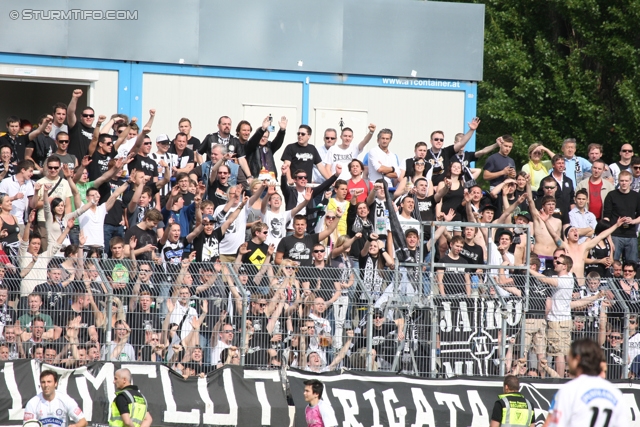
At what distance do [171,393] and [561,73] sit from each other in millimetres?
19907

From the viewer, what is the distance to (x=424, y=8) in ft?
72.3

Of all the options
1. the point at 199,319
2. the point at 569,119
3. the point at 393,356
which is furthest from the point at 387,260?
the point at 569,119

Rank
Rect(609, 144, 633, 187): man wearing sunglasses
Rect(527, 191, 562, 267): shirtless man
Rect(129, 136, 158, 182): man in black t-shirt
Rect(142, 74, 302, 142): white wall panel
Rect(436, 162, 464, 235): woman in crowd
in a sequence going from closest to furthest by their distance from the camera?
Rect(527, 191, 562, 267): shirtless man
Rect(129, 136, 158, 182): man in black t-shirt
Rect(436, 162, 464, 235): woman in crowd
Rect(609, 144, 633, 187): man wearing sunglasses
Rect(142, 74, 302, 142): white wall panel

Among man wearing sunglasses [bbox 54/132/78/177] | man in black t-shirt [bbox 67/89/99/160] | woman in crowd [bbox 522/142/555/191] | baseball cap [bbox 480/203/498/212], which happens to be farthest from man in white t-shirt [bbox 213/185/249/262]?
woman in crowd [bbox 522/142/555/191]

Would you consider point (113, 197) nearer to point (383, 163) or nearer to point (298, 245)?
point (298, 245)

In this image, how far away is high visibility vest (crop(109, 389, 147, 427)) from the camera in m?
12.6

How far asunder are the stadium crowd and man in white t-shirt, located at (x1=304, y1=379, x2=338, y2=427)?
747mm

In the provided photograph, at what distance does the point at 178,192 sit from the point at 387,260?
3.54 meters

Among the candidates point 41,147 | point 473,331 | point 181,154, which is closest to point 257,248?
point 181,154

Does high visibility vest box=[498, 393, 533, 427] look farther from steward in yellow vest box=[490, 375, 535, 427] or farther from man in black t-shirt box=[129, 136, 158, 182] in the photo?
man in black t-shirt box=[129, 136, 158, 182]

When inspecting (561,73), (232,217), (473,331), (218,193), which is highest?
(561,73)

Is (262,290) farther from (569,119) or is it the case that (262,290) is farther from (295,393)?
(569,119)

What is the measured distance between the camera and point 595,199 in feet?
62.5

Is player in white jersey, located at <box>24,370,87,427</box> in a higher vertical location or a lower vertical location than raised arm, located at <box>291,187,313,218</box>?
lower
